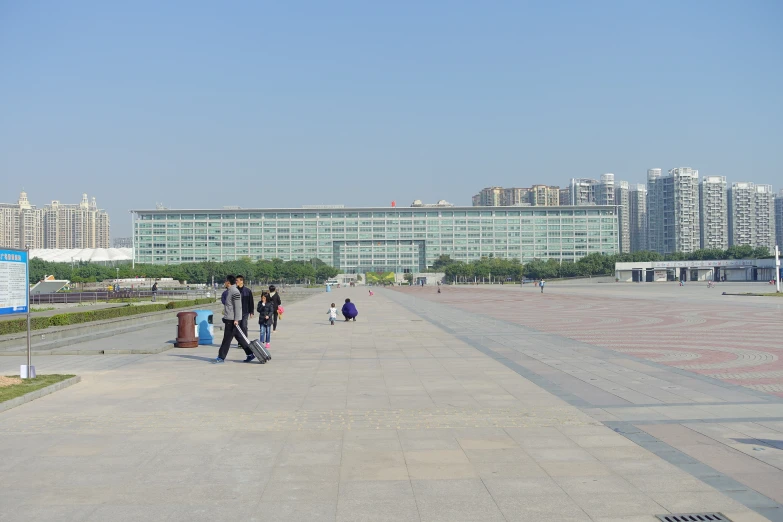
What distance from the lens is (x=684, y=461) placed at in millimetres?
6180

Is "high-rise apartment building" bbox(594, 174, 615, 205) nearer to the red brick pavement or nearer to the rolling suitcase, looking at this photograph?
the red brick pavement

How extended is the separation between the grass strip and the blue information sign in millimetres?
1117

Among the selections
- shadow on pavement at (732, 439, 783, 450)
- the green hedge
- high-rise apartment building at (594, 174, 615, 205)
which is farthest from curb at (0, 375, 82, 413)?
high-rise apartment building at (594, 174, 615, 205)

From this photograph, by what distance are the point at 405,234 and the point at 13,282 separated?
152 m

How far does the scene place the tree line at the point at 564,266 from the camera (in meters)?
133

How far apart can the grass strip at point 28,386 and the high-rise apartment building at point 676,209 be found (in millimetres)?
179734

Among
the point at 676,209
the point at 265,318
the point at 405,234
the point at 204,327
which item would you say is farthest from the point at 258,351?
the point at 676,209

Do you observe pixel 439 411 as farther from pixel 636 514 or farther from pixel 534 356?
pixel 534 356

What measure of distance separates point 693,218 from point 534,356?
177m

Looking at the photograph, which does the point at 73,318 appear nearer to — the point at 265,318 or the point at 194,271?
the point at 265,318

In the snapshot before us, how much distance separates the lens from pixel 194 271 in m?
122

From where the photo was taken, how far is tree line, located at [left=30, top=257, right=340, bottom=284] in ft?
317

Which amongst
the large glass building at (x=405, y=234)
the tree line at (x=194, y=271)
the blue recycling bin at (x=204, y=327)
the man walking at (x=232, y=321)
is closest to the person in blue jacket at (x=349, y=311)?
the blue recycling bin at (x=204, y=327)

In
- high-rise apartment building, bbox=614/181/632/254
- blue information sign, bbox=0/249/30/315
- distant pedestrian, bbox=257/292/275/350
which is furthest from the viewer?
high-rise apartment building, bbox=614/181/632/254
